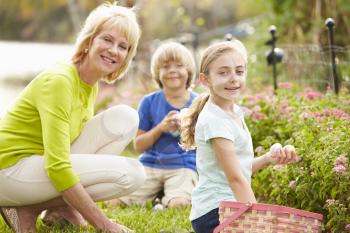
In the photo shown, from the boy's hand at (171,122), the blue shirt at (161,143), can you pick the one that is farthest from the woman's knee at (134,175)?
the blue shirt at (161,143)

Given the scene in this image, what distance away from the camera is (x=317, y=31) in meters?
7.80

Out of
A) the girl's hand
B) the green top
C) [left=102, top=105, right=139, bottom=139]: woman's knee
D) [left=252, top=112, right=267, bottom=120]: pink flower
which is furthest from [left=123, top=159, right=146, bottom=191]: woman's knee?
[left=252, top=112, right=267, bottom=120]: pink flower

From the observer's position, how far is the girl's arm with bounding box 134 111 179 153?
4.35 meters

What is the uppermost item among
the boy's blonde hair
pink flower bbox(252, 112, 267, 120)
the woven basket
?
the boy's blonde hair

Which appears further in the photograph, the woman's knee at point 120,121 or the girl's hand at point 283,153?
the woman's knee at point 120,121

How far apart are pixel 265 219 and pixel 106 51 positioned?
1.49 meters

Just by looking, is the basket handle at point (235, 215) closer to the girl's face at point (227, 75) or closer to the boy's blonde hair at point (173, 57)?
the girl's face at point (227, 75)

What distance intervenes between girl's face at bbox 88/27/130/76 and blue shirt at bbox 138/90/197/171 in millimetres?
972

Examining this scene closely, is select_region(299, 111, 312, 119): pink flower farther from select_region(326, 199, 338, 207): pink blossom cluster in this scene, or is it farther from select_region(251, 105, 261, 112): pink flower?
select_region(326, 199, 338, 207): pink blossom cluster

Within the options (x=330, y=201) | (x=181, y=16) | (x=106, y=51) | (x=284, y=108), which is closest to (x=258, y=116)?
(x=284, y=108)

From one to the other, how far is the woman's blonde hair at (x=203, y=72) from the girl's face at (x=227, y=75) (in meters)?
0.02

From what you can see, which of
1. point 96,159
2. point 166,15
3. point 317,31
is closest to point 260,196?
point 96,159

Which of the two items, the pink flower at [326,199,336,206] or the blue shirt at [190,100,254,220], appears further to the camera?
the pink flower at [326,199,336,206]

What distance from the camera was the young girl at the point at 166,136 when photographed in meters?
4.56
